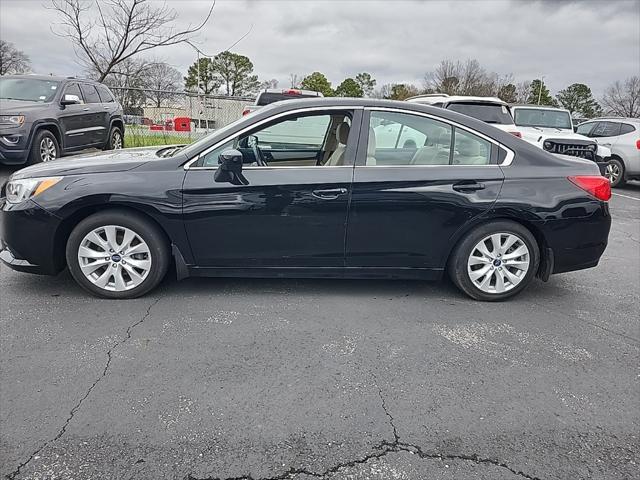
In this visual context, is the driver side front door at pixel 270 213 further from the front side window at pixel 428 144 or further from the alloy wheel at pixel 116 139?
the alloy wheel at pixel 116 139

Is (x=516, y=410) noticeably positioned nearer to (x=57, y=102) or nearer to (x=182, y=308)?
(x=182, y=308)

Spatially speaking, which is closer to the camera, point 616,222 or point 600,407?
point 600,407

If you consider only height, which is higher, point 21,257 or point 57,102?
point 57,102

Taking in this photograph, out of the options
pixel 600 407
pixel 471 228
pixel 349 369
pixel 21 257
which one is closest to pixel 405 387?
pixel 349 369

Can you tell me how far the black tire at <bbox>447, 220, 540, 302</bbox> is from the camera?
13.0ft

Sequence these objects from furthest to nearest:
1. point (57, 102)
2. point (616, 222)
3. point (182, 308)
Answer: point (57, 102), point (616, 222), point (182, 308)

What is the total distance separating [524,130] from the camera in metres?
11.1

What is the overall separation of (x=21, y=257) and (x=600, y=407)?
413 cm

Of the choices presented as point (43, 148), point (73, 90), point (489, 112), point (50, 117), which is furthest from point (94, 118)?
point (489, 112)

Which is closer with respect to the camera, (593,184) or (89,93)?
(593,184)

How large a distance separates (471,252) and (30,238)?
3.48 metres

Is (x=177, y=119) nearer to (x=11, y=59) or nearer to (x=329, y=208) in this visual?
(x=329, y=208)

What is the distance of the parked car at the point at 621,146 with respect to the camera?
1175 centimetres

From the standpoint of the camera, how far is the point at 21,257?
12.4 ft
